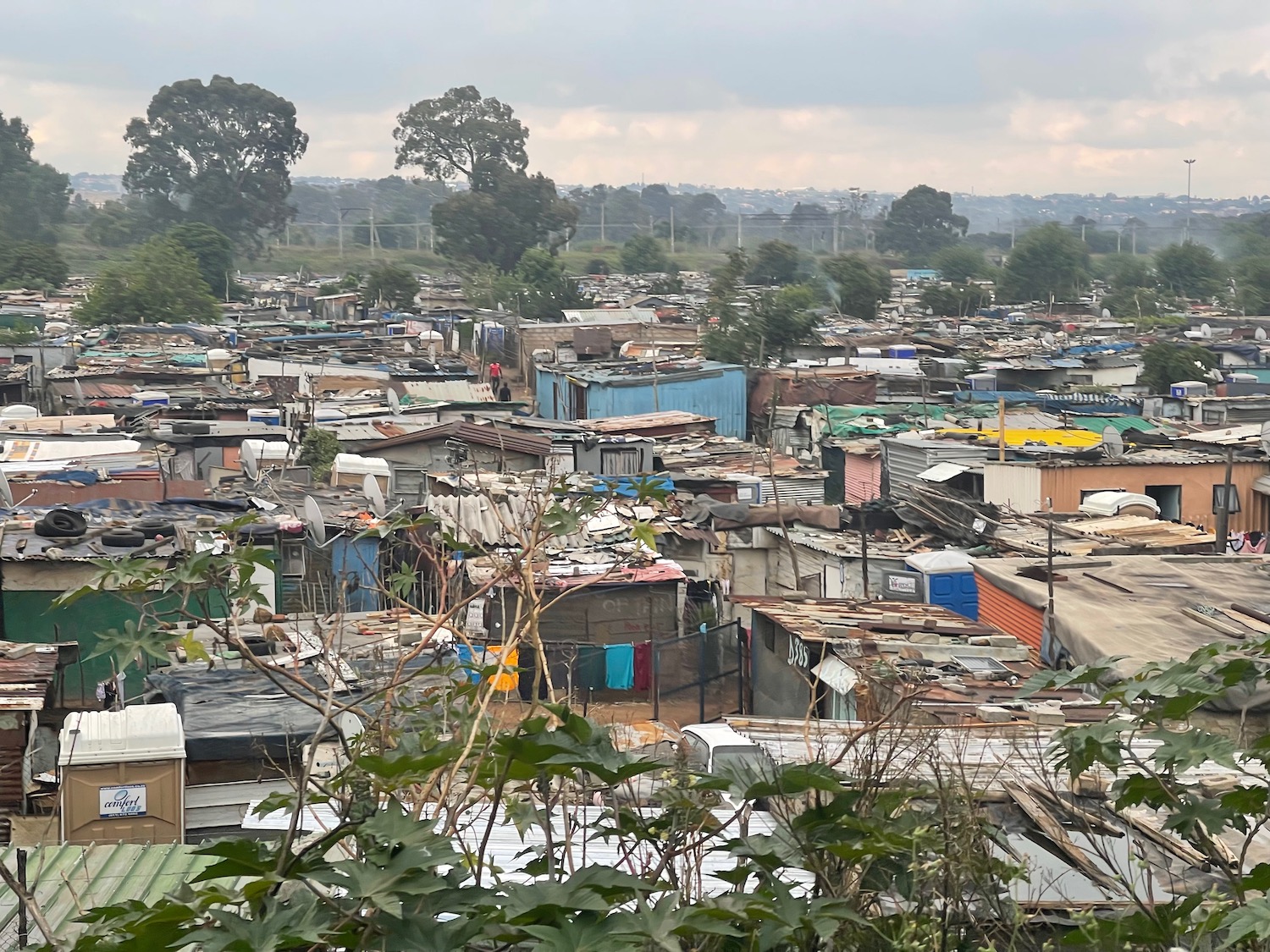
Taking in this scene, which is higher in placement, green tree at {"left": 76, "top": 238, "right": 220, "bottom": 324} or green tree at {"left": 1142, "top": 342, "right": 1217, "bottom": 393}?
green tree at {"left": 76, "top": 238, "right": 220, "bottom": 324}

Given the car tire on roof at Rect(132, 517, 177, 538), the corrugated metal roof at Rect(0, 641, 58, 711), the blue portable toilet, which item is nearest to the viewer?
the corrugated metal roof at Rect(0, 641, 58, 711)

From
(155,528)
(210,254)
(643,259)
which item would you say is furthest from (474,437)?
(643,259)

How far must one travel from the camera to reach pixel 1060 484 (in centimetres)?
1557

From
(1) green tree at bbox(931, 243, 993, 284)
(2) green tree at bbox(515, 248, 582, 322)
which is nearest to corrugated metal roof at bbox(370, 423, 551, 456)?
(2) green tree at bbox(515, 248, 582, 322)

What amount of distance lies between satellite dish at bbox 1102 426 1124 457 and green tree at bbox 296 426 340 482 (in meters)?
9.72

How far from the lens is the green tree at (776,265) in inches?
2234

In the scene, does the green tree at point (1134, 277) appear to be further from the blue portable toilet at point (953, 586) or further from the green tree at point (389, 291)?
the blue portable toilet at point (953, 586)

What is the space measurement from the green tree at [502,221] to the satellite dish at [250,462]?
148ft

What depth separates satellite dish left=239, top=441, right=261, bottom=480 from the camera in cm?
1529

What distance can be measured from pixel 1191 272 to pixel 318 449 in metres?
49.4

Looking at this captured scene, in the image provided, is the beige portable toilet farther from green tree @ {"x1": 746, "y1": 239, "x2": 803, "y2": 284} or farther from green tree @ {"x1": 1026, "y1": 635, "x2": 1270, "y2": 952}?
green tree @ {"x1": 746, "y1": 239, "x2": 803, "y2": 284}

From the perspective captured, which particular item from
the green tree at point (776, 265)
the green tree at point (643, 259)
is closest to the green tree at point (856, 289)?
the green tree at point (776, 265)

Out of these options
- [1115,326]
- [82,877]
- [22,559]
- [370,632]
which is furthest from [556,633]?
[1115,326]

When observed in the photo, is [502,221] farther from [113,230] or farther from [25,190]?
[25,190]
